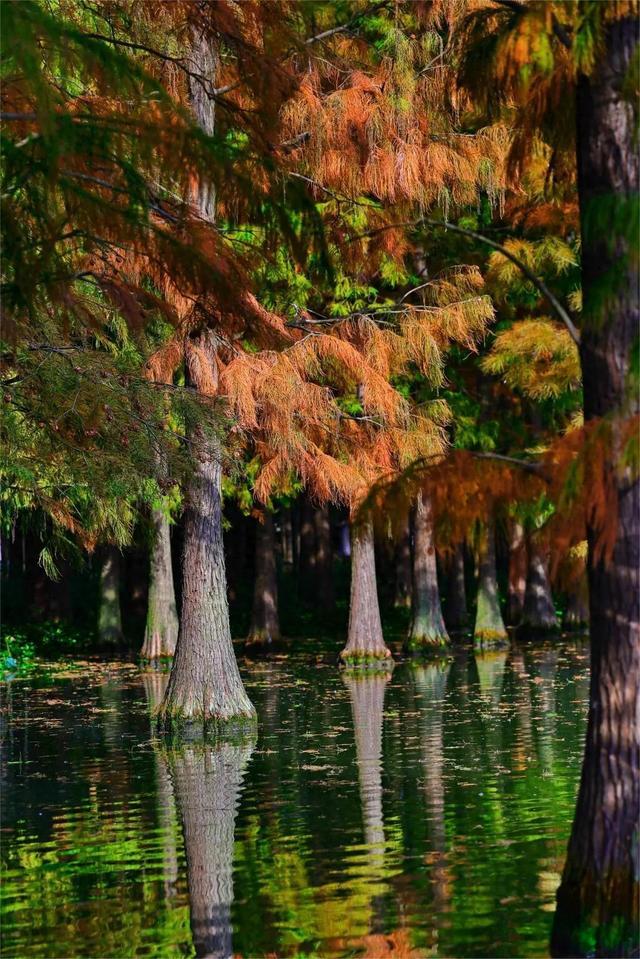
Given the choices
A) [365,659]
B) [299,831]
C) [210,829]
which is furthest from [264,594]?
[299,831]

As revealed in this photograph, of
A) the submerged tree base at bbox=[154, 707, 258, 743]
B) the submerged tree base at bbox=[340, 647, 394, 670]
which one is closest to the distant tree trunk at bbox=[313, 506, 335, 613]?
the submerged tree base at bbox=[340, 647, 394, 670]

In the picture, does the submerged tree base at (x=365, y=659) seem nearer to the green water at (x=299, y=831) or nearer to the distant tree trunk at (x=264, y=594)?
the distant tree trunk at (x=264, y=594)

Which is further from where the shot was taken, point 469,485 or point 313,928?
point 313,928

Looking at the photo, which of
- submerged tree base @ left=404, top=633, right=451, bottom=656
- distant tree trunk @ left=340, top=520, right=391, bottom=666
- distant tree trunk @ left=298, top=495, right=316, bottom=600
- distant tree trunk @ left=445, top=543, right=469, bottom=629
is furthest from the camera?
distant tree trunk @ left=298, top=495, right=316, bottom=600

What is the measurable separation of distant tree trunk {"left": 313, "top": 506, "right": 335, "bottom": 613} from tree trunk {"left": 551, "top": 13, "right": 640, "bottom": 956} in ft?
96.4

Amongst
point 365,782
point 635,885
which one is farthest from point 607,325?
point 365,782

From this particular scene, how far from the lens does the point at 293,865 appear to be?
8.61 meters

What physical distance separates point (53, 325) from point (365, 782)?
15.8 ft

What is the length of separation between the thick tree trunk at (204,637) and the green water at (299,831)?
0.60m

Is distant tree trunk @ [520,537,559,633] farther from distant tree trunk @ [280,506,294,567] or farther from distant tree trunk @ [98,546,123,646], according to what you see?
distant tree trunk @ [280,506,294,567]

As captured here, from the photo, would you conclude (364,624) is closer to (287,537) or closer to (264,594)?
(264,594)

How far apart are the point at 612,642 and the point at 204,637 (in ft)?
34.0

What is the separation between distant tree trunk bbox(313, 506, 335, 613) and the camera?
36.0 m

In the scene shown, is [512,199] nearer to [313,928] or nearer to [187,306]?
[187,306]
